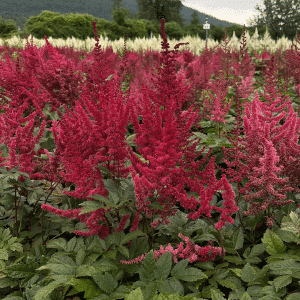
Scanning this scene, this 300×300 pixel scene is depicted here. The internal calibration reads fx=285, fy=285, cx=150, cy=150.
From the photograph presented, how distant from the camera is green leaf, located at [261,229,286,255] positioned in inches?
71.9

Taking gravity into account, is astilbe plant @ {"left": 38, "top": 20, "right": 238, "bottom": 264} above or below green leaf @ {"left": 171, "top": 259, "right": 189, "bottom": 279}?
above

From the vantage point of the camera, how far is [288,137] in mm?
2104

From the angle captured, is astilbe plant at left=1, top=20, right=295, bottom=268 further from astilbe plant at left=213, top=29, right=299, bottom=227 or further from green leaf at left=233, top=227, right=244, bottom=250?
green leaf at left=233, top=227, right=244, bottom=250

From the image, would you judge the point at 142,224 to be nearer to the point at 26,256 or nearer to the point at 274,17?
the point at 26,256

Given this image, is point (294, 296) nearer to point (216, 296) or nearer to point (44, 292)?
point (216, 296)

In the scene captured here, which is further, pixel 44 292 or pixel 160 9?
pixel 160 9

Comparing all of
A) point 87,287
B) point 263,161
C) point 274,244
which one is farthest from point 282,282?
point 87,287

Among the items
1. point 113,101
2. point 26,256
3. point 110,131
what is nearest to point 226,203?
point 110,131

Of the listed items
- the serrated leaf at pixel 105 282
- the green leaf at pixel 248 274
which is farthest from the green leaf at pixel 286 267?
the serrated leaf at pixel 105 282

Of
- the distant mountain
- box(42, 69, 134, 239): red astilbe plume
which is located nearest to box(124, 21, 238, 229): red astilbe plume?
box(42, 69, 134, 239): red astilbe plume

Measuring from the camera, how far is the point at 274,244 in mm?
1850

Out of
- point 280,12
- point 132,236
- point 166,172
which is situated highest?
point 280,12

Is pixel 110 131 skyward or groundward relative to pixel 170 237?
skyward

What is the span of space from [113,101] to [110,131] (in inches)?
7.6
